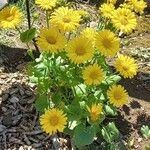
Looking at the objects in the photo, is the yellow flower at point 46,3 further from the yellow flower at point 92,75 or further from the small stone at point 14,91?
the small stone at point 14,91

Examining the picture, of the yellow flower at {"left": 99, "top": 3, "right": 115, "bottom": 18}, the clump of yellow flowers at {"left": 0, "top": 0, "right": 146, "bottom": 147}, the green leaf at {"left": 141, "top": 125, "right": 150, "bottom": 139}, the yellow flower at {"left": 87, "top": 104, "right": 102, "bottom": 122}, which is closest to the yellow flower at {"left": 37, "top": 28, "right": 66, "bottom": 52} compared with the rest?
the clump of yellow flowers at {"left": 0, "top": 0, "right": 146, "bottom": 147}

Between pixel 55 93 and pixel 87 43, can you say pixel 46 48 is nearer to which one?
pixel 87 43

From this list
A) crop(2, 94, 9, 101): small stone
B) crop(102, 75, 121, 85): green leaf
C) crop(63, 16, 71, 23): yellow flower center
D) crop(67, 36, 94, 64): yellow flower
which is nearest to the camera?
crop(67, 36, 94, 64): yellow flower

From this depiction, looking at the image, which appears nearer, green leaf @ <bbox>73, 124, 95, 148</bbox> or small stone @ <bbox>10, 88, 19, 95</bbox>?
green leaf @ <bbox>73, 124, 95, 148</bbox>

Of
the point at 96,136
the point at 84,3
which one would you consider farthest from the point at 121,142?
the point at 84,3

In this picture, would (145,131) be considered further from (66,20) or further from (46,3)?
(46,3)

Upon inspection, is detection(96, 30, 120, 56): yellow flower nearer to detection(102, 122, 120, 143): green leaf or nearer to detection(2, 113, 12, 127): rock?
detection(102, 122, 120, 143): green leaf
